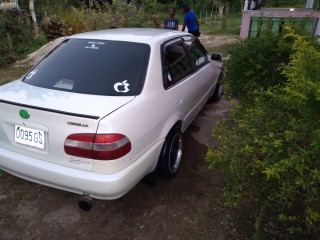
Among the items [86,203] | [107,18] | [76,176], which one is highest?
[107,18]

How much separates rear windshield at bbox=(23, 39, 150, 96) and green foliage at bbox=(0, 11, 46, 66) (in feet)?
22.4

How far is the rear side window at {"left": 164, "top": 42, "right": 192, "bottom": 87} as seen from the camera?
118 inches

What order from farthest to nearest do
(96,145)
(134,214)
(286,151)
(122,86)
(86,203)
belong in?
1. (134,214)
2. (122,86)
3. (86,203)
4. (96,145)
5. (286,151)

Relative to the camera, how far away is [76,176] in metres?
2.13

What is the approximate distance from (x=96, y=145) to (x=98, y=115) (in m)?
0.23

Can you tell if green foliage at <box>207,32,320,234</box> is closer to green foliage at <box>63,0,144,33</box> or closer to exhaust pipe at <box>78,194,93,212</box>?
exhaust pipe at <box>78,194,93,212</box>

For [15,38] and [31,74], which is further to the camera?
[15,38]

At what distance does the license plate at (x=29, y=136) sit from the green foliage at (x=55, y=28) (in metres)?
9.30

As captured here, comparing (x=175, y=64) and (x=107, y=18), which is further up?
(x=107, y=18)

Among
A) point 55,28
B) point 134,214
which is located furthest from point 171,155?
point 55,28

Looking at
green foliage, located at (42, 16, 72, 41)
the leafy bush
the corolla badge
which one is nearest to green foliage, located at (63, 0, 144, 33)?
green foliage, located at (42, 16, 72, 41)

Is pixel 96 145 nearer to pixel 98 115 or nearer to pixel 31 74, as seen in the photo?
pixel 98 115

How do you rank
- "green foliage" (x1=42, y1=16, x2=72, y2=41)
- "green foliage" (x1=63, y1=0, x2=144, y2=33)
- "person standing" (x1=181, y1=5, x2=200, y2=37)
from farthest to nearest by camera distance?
"green foliage" (x1=42, y1=16, x2=72, y2=41) < "green foliage" (x1=63, y1=0, x2=144, y2=33) < "person standing" (x1=181, y1=5, x2=200, y2=37)

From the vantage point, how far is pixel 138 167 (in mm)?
2330
